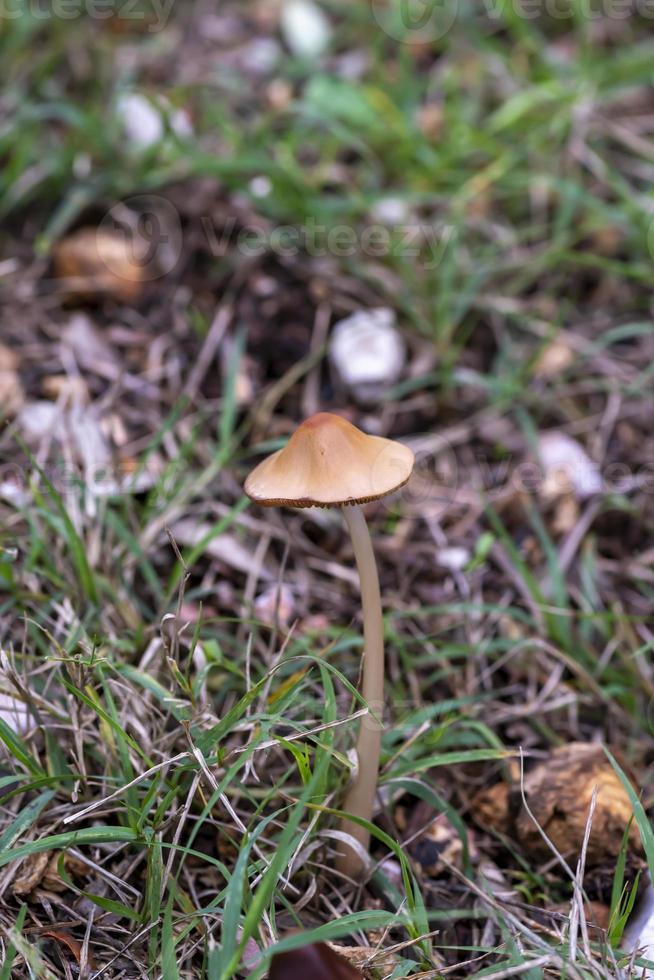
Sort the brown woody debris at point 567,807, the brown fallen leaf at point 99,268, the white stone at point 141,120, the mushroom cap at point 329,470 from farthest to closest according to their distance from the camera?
the white stone at point 141,120
the brown fallen leaf at point 99,268
the brown woody debris at point 567,807
the mushroom cap at point 329,470

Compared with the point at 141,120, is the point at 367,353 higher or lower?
lower

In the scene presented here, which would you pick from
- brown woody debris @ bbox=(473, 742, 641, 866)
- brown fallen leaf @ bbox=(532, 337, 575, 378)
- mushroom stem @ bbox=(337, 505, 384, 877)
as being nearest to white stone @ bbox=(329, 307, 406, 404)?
brown fallen leaf @ bbox=(532, 337, 575, 378)

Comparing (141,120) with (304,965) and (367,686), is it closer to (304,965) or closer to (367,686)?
(367,686)

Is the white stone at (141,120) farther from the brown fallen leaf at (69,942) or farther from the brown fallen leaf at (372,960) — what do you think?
the brown fallen leaf at (372,960)

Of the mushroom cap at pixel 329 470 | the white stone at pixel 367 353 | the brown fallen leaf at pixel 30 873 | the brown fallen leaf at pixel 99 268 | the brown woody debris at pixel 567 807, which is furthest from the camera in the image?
the brown fallen leaf at pixel 99 268

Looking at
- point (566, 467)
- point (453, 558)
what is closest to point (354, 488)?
point (453, 558)

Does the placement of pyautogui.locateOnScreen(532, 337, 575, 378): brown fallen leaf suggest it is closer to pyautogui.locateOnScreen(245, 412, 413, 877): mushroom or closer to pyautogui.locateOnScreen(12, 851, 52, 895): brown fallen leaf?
pyautogui.locateOnScreen(245, 412, 413, 877): mushroom

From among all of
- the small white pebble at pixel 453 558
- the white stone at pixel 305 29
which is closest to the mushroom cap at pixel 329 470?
the small white pebble at pixel 453 558
